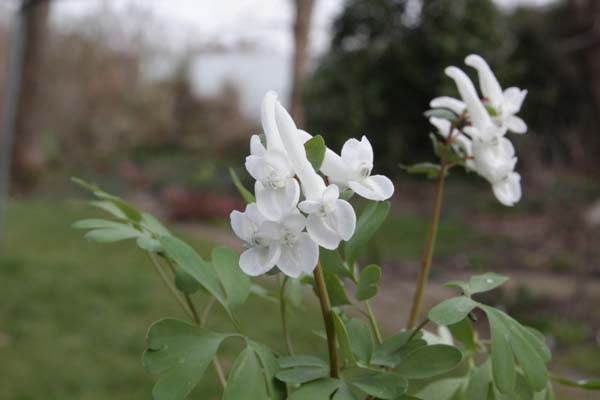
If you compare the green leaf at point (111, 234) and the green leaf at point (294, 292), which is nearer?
the green leaf at point (111, 234)

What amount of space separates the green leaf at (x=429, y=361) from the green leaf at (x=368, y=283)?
8 centimetres

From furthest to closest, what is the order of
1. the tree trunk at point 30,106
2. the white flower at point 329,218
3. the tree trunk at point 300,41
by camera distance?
the tree trunk at point 300,41, the tree trunk at point 30,106, the white flower at point 329,218

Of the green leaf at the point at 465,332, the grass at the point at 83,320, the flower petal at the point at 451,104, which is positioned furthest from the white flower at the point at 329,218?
the grass at the point at 83,320

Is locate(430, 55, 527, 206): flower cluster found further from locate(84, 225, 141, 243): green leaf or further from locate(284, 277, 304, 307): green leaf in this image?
locate(84, 225, 141, 243): green leaf

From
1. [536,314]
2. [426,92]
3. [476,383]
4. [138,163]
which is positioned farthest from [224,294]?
[138,163]

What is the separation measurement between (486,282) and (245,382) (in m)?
0.29

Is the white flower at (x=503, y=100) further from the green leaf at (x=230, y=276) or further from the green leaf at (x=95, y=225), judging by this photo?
the green leaf at (x=95, y=225)

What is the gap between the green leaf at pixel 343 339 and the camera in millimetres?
Result: 562

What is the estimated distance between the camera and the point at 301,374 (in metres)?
0.57

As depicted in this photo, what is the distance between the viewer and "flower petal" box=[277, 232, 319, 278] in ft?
1.73

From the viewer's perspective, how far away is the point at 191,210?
22.5ft

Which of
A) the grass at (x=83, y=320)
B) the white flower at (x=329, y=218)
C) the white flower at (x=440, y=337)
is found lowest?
the grass at (x=83, y=320)

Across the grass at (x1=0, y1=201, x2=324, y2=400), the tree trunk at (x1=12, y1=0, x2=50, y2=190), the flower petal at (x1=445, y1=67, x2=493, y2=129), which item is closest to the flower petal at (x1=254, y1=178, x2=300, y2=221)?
the flower petal at (x1=445, y1=67, x2=493, y2=129)

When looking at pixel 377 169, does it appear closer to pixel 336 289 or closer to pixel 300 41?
pixel 300 41
